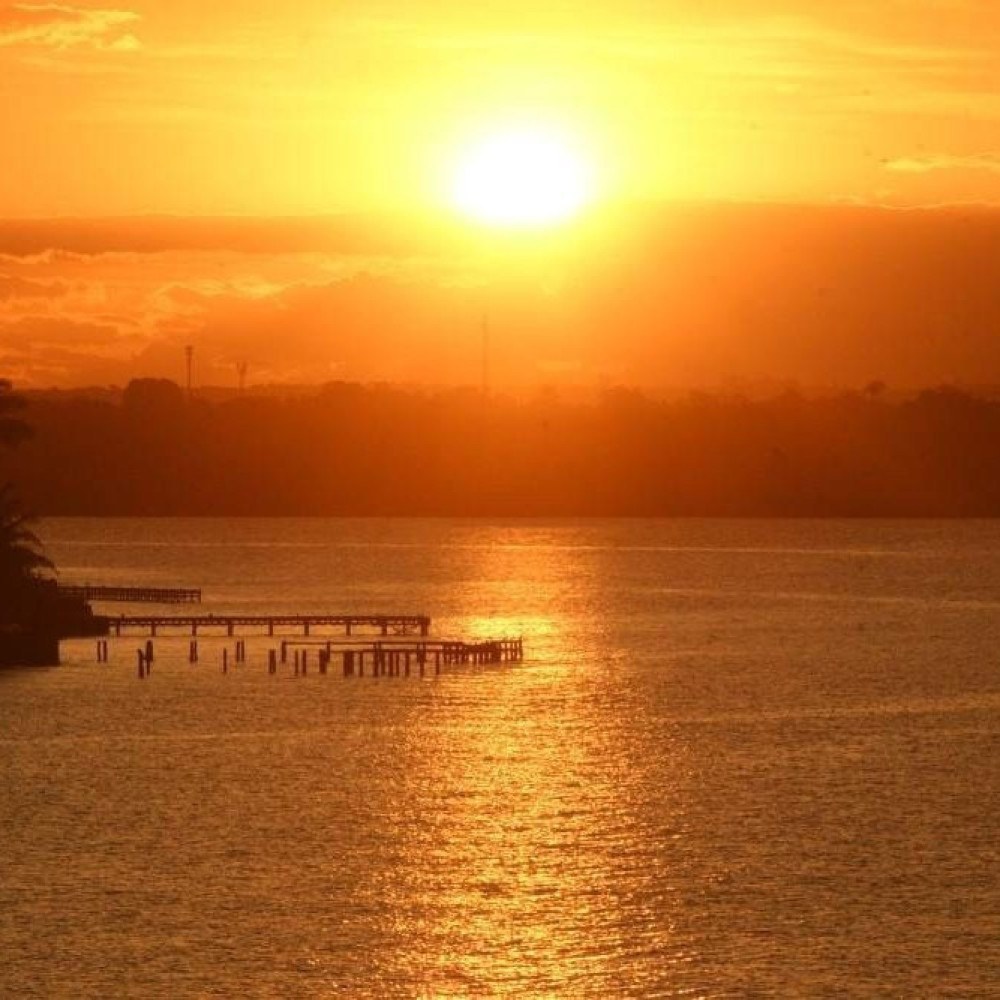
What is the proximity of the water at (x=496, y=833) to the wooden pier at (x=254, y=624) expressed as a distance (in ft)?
31.7

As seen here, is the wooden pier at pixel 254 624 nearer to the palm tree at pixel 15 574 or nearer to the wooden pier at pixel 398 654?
the wooden pier at pixel 398 654

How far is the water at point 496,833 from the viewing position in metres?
54.3

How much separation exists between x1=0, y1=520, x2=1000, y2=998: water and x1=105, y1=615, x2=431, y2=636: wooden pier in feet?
31.7

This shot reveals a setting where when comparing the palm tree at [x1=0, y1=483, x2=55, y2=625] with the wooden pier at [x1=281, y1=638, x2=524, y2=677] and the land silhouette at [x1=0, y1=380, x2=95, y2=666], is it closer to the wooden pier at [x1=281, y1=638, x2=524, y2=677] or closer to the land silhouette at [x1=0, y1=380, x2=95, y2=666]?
the land silhouette at [x1=0, y1=380, x2=95, y2=666]

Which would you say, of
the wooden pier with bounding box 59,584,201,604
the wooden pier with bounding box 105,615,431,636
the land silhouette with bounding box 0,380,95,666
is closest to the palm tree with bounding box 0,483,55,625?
the land silhouette with bounding box 0,380,95,666

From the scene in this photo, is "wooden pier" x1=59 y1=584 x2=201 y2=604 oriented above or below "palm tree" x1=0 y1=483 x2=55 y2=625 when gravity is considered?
above

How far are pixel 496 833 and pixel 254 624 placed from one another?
69.8 metres

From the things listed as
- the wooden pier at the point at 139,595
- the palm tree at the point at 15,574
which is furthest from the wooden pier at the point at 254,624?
the wooden pier at the point at 139,595

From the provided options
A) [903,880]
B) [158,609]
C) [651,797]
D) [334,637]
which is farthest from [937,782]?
[158,609]

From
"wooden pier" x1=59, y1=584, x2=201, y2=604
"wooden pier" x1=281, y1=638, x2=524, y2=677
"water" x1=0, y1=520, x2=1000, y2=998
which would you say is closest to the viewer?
"water" x1=0, y1=520, x2=1000, y2=998

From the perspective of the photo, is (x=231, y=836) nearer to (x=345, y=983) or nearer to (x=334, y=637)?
(x=345, y=983)

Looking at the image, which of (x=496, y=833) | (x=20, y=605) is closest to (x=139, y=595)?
(x=20, y=605)

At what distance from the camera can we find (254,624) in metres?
139

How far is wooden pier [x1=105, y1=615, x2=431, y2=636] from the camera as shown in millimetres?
135375
